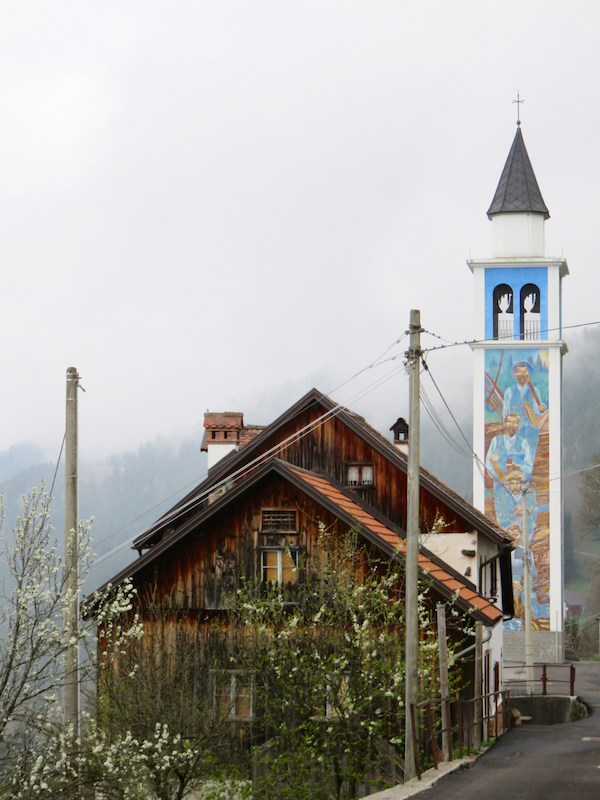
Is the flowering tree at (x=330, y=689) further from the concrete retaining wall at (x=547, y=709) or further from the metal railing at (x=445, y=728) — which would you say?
the concrete retaining wall at (x=547, y=709)

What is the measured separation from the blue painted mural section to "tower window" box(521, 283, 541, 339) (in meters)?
→ 0.23

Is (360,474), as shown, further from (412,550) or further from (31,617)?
(31,617)

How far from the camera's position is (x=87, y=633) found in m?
11.5

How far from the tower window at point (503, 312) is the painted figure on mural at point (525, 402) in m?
1.70

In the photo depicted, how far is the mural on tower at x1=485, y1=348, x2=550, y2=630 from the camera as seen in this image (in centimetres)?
4481

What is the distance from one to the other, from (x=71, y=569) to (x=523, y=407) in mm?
36231

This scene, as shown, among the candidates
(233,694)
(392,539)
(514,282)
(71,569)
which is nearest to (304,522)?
(392,539)

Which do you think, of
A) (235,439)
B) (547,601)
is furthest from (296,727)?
(547,601)

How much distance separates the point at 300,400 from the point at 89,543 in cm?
1051

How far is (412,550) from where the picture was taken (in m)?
14.2

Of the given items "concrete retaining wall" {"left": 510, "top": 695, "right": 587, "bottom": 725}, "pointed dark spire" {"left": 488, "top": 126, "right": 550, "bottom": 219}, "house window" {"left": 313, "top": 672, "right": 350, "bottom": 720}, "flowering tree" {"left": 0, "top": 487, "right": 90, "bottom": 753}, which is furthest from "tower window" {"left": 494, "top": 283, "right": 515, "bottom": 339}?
"flowering tree" {"left": 0, "top": 487, "right": 90, "bottom": 753}

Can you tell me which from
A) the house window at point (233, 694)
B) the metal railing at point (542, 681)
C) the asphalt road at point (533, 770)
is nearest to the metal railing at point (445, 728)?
the asphalt road at point (533, 770)

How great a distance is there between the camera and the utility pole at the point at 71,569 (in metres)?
11.5

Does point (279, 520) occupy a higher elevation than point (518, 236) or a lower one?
lower
